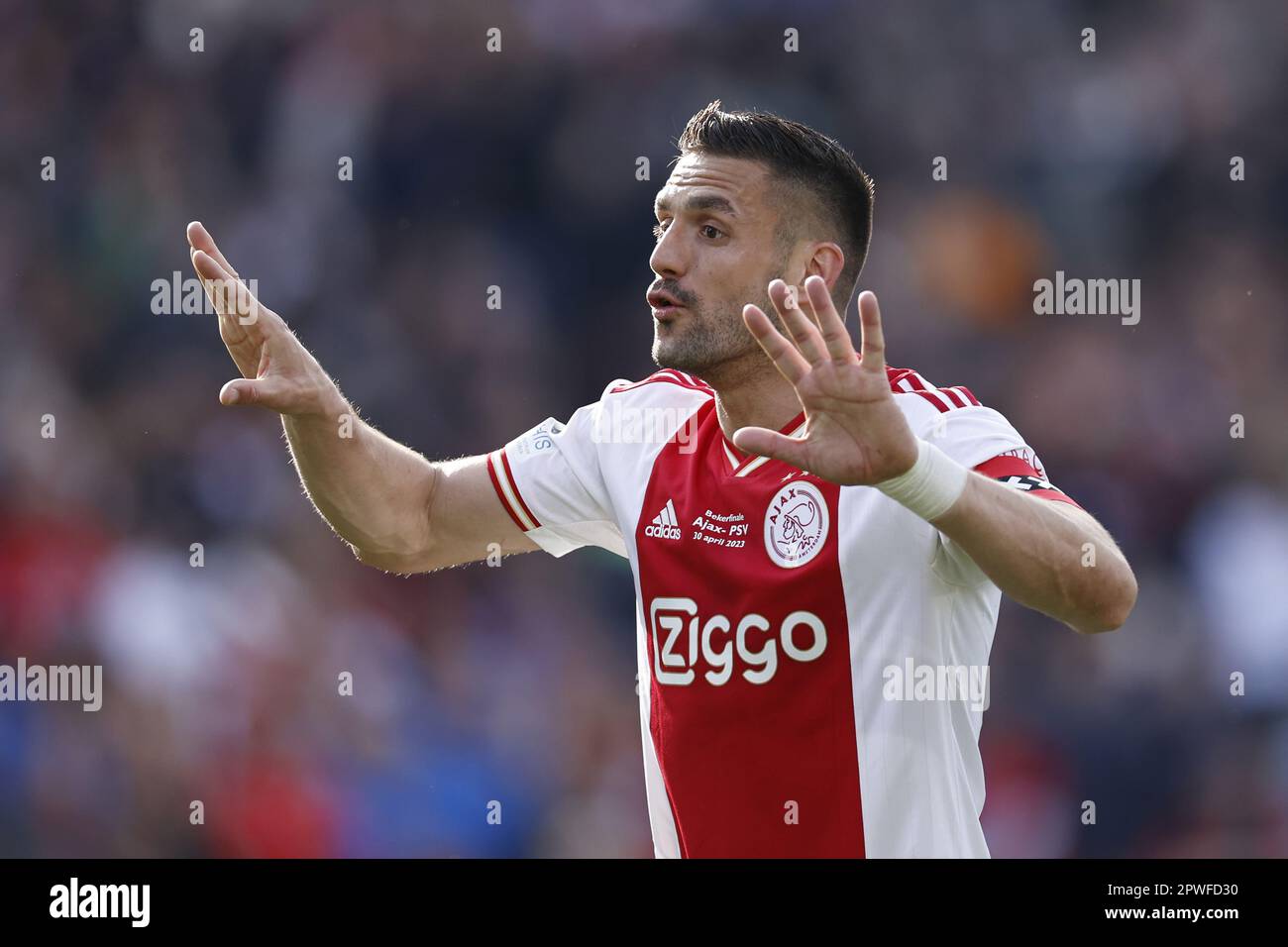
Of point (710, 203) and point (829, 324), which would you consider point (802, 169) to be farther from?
point (829, 324)

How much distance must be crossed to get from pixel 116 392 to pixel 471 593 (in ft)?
7.62

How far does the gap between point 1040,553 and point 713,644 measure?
2.96ft

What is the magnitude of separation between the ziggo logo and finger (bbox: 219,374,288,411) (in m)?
1.11

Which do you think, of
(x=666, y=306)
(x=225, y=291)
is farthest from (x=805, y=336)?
(x=225, y=291)

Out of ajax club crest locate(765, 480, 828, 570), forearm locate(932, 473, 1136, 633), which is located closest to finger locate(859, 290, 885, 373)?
forearm locate(932, 473, 1136, 633)

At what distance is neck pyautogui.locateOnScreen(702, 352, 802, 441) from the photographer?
416cm

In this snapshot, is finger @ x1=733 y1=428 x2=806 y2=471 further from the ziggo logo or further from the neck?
the neck

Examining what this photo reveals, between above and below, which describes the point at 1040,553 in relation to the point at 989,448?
below

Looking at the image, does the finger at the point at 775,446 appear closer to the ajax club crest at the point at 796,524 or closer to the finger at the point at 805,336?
the finger at the point at 805,336

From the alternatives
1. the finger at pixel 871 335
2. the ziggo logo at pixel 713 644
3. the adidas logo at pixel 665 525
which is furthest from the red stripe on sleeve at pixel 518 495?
the finger at pixel 871 335

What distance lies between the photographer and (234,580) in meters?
7.85

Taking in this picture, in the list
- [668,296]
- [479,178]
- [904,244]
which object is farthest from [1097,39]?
[668,296]

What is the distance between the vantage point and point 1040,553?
3369mm
